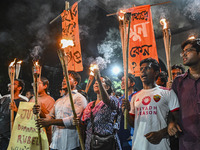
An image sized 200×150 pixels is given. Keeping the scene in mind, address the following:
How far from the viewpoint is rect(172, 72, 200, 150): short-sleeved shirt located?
205 centimetres

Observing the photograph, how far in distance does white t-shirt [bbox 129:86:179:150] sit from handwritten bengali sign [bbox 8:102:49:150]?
1733 mm

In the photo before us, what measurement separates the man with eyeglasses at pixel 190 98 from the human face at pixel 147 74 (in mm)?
323

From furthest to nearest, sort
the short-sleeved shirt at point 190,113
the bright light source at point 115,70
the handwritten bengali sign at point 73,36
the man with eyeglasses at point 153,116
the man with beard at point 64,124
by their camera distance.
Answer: the bright light source at point 115,70, the handwritten bengali sign at point 73,36, the man with beard at point 64,124, the man with eyeglasses at point 153,116, the short-sleeved shirt at point 190,113

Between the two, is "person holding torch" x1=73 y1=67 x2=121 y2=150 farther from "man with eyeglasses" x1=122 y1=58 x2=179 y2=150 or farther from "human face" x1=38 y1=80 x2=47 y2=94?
"human face" x1=38 y1=80 x2=47 y2=94

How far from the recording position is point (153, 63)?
8.85 feet

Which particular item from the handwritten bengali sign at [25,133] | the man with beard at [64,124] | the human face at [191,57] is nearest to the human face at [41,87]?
the handwritten bengali sign at [25,133]

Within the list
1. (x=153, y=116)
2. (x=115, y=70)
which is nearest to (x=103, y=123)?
(x=153, y=116)

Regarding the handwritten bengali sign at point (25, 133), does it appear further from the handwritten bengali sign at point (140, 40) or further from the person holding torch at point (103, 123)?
the handwritten bengali sign at point (140, 40)

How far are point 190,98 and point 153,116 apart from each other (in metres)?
0.49

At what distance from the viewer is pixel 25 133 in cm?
341

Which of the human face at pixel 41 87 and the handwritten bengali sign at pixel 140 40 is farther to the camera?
the handwritten bengali sign at pixel 140 40

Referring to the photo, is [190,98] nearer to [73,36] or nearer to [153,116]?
[153,116]

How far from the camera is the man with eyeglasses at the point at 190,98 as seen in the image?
2068 millimetres

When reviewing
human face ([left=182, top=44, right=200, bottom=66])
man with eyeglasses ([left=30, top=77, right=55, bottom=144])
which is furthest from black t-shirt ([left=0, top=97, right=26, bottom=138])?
human face ([left=182, top=44, right=200, bottom=66])
